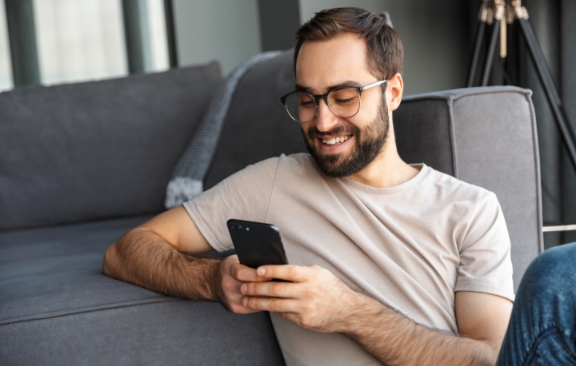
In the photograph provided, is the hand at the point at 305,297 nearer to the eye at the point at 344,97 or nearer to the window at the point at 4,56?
the eye at the point at 344,97

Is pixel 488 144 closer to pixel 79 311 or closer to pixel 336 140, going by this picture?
pixel 336 140

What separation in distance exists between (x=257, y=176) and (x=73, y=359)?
51cm

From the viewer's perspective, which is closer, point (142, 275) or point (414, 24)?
point (142, 275)

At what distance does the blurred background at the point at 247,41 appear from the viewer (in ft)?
7.86

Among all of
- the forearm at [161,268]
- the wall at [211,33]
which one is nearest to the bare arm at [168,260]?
the forearm at [161,268]

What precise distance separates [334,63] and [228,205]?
362 mm

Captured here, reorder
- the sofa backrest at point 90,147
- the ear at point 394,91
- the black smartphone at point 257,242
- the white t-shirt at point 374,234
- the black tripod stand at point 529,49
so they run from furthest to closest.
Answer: the sofa backrest at point 90,147, the black tripod stand at point 529,49, the ear at point 394,91, the white t-shirt at point 374,234, the black smartphone at point 257,242

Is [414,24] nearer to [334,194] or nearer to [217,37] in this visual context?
[217,37]

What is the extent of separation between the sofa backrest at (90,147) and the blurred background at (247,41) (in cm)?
85

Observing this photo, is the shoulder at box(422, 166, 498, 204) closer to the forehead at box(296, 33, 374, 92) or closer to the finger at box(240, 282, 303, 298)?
the forehead at box(296, 33, 374, 92)

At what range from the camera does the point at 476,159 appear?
4.67 ft

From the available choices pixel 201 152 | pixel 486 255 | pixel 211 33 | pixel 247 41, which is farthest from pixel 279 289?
pixel 211 33

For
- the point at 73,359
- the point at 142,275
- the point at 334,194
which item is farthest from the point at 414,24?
the point at 73,359

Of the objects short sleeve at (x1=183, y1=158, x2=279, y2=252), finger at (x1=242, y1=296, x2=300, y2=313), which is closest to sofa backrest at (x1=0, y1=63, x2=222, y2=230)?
short sleeve at (x1=183, y1=158, x2=279, y2=252)
